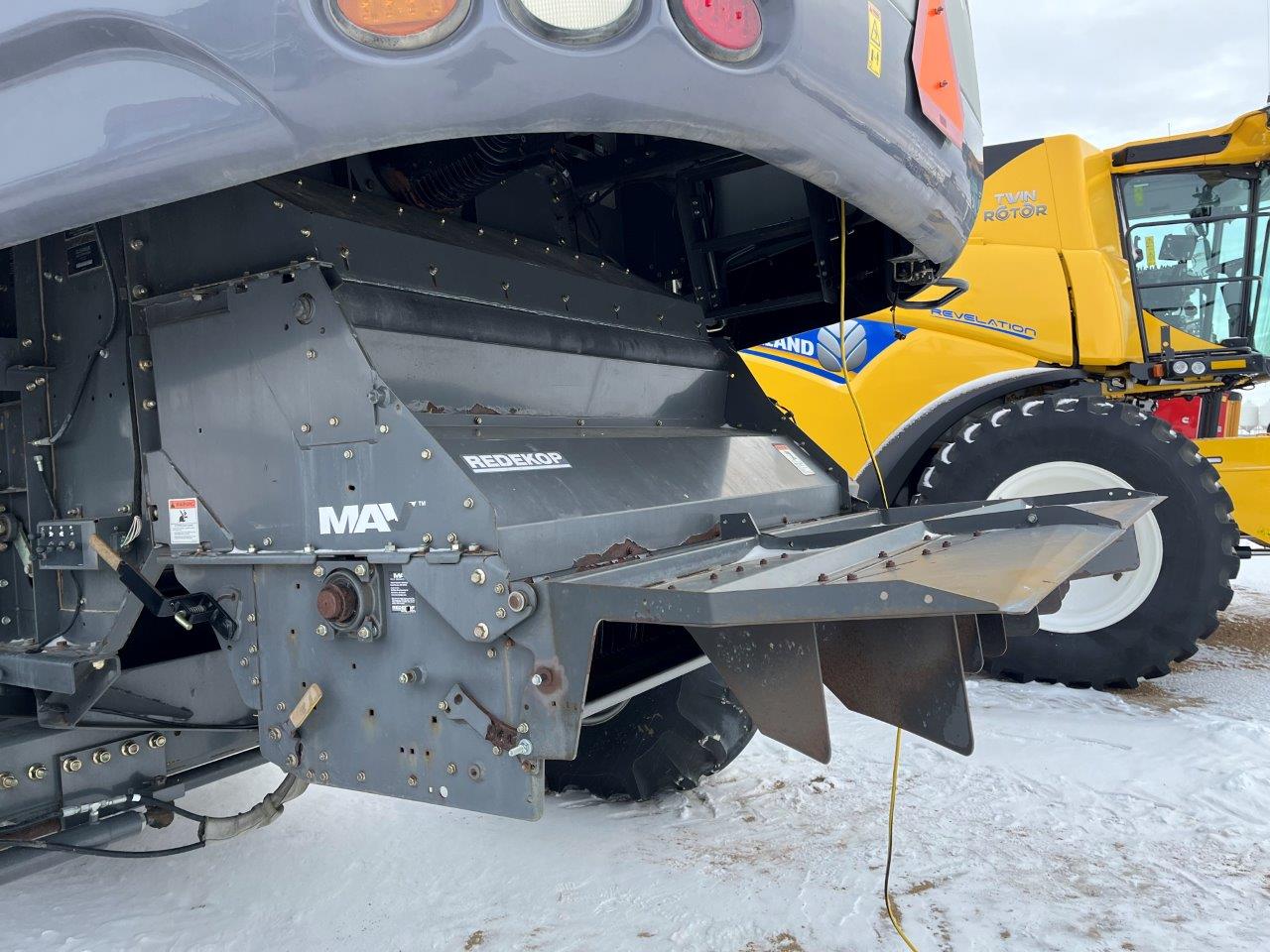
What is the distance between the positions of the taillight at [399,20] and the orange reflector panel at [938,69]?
1.08m

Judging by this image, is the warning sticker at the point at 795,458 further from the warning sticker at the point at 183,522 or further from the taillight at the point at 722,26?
the warning sticker at the point at 183,522

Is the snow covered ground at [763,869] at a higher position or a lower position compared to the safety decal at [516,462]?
lower

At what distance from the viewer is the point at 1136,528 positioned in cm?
473

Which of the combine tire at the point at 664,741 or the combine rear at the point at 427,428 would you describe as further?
the combine tire at the point at 664,741

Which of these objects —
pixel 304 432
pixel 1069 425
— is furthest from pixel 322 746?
pixel 1069 425

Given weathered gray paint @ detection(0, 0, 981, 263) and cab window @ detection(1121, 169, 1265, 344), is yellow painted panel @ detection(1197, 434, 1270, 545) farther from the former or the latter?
weathered gray paint @ detection(0, 0, 981, 263)

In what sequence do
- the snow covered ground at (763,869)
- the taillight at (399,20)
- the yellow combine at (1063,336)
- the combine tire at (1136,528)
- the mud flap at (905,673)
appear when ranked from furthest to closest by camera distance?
the yellow combine at (1063,336), the combine tire at (1136,528), the snow covered ground at (763,869), the mud flap at (905,673), the taillight at (399,20)

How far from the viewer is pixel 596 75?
1576 millimetres

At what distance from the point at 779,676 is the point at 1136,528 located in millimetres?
3691

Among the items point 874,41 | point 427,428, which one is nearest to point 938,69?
point 874,41

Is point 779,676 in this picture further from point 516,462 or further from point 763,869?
point 763,869

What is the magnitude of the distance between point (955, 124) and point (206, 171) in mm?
1698

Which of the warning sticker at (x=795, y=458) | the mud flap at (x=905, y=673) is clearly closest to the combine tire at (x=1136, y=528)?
the warning sticker at (x=795, y=458)

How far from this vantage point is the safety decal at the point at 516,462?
6.41ft
